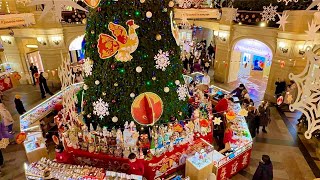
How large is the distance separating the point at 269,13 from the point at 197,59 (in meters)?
5.44

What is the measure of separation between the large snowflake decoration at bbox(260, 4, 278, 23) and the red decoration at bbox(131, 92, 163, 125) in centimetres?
659

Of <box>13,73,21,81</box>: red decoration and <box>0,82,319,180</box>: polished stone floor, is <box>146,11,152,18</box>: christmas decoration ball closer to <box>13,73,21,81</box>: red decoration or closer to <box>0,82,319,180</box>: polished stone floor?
<box>0,82,319,180</box>: polished stone floor

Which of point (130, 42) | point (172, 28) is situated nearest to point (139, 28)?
point (130, 42)

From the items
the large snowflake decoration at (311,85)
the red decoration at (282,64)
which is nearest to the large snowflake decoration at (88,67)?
the large snowflake decoration at (311,85)

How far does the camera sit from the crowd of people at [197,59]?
517 inches

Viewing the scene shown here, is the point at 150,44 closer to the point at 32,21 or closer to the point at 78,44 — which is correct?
the point at 32,21

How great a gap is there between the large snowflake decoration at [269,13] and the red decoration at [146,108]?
6586 mm

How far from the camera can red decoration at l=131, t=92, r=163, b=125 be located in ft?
19.1

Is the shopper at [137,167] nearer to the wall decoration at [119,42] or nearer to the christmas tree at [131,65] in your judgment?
the christmas tree at [131,65]

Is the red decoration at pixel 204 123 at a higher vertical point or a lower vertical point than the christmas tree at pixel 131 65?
lower

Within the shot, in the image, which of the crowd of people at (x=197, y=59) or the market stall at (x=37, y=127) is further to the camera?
the crowd of people at (x=197, y=59)

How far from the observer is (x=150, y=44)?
5.54 meters

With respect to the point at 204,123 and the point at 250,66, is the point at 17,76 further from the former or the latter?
the point at 250,66

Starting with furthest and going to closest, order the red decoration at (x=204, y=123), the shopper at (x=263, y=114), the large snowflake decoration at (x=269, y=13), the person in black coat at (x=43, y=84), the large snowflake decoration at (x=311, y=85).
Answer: the person in black coat at (x=43, y=84) < the large snowflake decoration at (x=269, y=13) < the shopper at (x=263, y=114) < the red decoration at (x=204, y=123) < the large snowflake decoration at (x=311, y=85)
